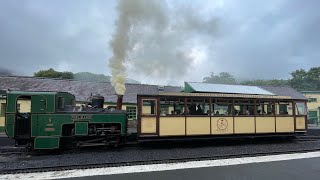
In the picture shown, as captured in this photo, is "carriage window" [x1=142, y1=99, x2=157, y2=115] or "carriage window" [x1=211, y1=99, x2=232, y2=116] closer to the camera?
"carriage window" [x1=142, y1=99, x2=157, y2=115]

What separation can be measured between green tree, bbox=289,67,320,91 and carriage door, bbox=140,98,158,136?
217 feet

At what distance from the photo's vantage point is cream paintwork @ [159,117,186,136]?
13.1 metres

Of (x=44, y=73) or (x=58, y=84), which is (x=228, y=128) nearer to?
(x=58, y=84)

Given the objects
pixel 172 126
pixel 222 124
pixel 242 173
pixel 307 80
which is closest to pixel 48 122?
pixel 172 126

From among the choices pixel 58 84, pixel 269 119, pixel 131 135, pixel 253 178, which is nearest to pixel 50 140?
pixel 131 135

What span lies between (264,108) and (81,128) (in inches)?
359

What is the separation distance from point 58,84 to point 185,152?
19.2 metres

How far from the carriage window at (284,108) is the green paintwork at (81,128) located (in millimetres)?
9693

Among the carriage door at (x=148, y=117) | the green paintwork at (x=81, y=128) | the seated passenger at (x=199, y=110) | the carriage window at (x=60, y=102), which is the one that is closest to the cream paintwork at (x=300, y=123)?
the seated passenger at (x=199, y=110)

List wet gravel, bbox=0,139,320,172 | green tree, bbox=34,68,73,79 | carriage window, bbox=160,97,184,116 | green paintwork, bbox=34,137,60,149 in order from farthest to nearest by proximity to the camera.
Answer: green tree, bbox=34,68,73,79 < carriage window, bbox=160,97,184,116 < green paintwork, bbox=34,137,60,149 < wet gravel, bbox=0,139,320,172

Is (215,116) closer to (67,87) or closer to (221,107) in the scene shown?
(221,107)

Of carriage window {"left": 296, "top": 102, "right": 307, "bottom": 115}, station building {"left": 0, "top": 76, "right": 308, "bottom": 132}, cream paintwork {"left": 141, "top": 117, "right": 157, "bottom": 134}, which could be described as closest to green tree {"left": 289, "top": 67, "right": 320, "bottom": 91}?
station building {"left": 0, "top": 76, "right": 308, "bottom": 132}

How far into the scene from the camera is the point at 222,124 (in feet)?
46.1

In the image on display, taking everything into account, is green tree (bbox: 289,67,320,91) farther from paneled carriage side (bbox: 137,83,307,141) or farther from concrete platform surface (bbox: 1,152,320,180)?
concrete platform surface (bbox: 1,152,320,180)
